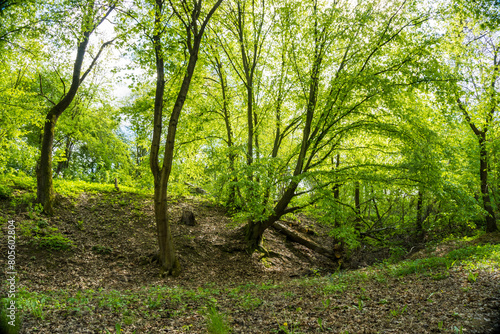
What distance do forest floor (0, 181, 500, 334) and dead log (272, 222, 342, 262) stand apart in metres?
0.52

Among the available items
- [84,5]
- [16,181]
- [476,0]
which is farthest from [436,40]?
[16,181]

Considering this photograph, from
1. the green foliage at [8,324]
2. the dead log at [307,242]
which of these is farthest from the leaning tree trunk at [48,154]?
the dead log at [307,242]

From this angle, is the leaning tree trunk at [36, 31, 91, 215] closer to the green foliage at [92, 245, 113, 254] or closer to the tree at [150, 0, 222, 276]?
the green foliage at [92, 245, 113, 254]

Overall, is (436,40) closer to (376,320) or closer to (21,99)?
(376,320)

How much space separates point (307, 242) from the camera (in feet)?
43.3

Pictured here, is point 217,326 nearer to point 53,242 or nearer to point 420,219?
point 53,242

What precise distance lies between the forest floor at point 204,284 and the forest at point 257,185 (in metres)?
0.05

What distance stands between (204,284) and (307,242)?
21.8 ft

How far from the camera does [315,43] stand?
30.5ft

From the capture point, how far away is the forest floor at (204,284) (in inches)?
157

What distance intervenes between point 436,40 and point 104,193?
12.9m

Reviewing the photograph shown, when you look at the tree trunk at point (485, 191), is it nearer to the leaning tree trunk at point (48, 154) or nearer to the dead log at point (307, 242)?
the dead log at point (307, 242)

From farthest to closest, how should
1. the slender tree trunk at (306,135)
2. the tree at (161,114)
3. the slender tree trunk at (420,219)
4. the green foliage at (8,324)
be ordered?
the slender tree trunk at (420,219) → the slender tree trunk at (306,135) → the tree at (161,114) → the green foliage at (8,324)

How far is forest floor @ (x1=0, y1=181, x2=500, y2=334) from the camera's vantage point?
398 centimetres
